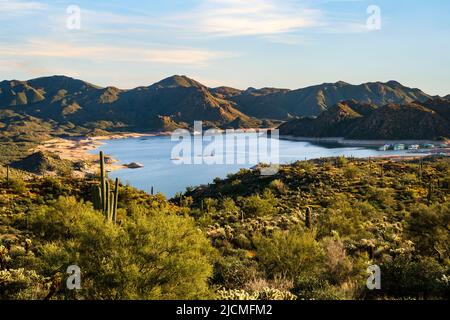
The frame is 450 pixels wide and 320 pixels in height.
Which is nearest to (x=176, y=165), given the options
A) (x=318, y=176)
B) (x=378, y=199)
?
(x=318, y=176)

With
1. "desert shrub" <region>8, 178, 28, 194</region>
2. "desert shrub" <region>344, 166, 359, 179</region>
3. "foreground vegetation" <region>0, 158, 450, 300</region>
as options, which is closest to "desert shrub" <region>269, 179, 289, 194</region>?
"desert shrub" <region>344, 166, 359, 179</region>

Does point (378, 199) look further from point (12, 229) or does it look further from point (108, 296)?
point (108, 296)

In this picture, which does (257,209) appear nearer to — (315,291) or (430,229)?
(430,229)

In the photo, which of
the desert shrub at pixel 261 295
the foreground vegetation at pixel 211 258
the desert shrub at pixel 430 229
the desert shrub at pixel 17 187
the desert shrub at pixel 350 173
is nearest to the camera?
the desert shrub at pixel 261 295

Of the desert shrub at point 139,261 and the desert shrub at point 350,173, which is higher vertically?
the desert shrub at point 139,261

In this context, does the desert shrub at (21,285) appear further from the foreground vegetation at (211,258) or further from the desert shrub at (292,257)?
the desert shrub at (292,257)

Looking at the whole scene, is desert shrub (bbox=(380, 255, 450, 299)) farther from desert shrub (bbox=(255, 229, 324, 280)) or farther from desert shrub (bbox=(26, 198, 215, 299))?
desert shrub (bbox=(26, 198, 215, 299))

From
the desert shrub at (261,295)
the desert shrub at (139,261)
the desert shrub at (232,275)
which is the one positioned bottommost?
the desert shrub at (232,275)

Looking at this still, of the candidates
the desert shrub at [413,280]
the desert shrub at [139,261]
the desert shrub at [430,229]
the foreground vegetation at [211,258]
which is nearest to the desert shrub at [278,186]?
the foreground vegetation at [211,258]

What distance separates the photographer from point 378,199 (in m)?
48.9

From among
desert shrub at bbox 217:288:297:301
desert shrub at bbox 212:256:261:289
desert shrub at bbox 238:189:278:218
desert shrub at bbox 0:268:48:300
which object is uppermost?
desert shrub at bbox 217:288:297:301

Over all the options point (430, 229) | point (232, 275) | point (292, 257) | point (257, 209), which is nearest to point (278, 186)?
point (257, 209)
